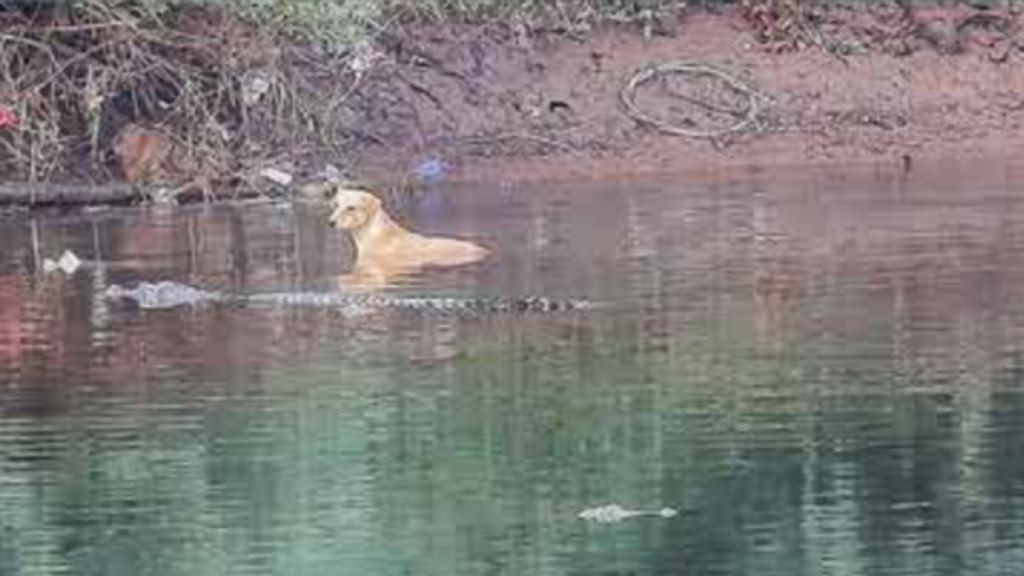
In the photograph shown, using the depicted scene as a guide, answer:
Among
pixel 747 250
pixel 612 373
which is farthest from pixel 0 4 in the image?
pixel 612 373

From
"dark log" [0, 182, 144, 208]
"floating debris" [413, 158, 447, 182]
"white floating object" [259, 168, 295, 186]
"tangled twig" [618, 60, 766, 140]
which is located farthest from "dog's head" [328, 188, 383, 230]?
"tangled twig" [618, 60, 766, 140]

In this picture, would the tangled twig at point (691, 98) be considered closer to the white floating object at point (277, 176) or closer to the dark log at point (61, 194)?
the white floating object at point (277, 176)

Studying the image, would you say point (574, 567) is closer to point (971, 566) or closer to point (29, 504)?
point (971, 566)

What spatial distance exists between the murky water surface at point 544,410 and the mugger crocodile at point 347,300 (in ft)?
0.45

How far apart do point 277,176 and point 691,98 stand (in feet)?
12.7

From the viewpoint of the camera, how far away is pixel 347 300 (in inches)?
538

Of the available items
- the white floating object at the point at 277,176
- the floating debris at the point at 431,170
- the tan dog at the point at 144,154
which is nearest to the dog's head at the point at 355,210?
the white floating object at the point at 277,176

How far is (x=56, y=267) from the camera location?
50.7 feet

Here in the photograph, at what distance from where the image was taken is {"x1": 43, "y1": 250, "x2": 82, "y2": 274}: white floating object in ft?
50.3

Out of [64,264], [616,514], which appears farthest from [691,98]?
[616,514]

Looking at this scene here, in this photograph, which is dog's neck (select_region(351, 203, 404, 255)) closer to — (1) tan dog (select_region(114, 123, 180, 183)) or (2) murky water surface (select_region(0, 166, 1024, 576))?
(2) murky water surface (select_region(0, 166, 1024, 576))

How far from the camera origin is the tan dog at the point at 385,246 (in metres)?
14.9

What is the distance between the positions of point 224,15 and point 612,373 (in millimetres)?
8751

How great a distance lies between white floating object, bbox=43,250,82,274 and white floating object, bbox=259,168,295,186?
3615 mm
